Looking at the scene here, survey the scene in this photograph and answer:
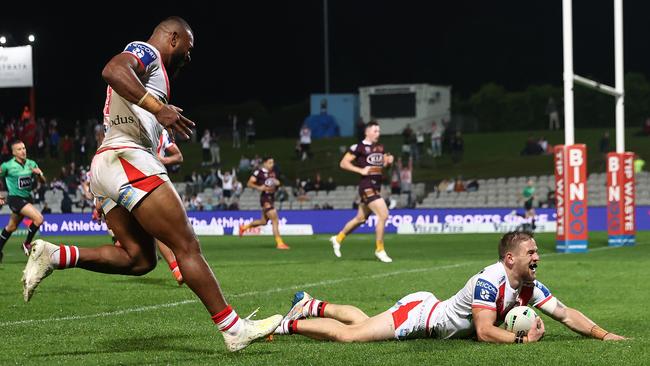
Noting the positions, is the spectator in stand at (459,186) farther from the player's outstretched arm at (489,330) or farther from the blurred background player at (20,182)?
the player's outstretched arm at (489,330)

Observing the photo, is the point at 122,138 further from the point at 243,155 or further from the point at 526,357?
the point at 243,155

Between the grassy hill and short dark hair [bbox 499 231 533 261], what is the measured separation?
3227 cm

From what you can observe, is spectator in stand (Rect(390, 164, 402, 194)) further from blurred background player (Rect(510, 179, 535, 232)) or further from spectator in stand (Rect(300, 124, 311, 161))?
spectator in stand (Rect(300, 124, 311, 161))

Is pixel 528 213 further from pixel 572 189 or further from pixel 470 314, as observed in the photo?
pixel 470 314

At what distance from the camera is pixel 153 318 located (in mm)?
10148

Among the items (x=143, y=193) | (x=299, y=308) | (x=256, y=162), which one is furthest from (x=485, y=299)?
(x=256, y=162)

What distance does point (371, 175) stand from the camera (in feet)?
61.1

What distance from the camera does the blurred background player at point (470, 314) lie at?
7.88 meters

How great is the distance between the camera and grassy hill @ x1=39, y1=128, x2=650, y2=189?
4300cm

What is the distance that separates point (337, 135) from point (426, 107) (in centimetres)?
496

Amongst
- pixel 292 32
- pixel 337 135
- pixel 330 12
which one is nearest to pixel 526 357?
pixel 337 135

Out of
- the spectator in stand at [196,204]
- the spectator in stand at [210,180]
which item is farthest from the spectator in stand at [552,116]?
the spectator in stand at [196,204]

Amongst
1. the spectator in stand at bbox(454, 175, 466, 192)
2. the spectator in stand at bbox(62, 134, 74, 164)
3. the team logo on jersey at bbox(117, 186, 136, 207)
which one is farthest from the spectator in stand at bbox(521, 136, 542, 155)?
the team logo on jersey at bbox(117, 186, 136, 207)

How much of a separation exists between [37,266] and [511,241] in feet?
10.8
